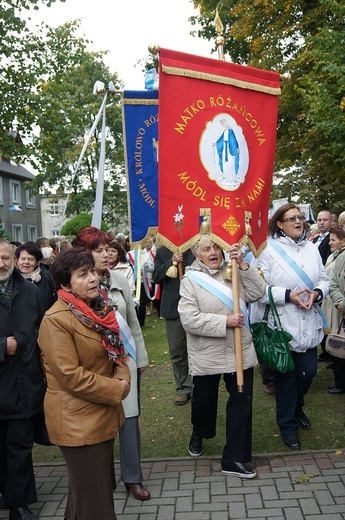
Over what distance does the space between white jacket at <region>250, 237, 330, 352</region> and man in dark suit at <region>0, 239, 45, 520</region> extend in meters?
2.04

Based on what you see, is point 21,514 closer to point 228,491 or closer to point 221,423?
point 228,491

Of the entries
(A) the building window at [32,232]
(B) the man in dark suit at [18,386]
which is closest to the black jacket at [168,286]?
(B) the man in dark suit at [18,386]

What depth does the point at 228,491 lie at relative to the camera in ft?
14.4

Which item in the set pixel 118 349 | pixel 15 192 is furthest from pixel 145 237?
pixel 15 192

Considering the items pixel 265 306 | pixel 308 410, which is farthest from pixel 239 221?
pixel 308 410

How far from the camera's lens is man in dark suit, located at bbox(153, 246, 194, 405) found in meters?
6.36

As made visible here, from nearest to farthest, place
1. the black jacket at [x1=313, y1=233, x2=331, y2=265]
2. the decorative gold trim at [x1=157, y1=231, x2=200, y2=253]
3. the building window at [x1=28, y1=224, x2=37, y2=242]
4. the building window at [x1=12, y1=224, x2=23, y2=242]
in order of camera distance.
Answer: the decorative gold trim at [x1=157, y1=231, x2=200, y2=253] → the black jacket at [x1=313, y1=233, x2=331, y2=265] → the building window at [x1=12, y1=224, x2=23, y2=242] → the building window at [x1=28, y1=224, x2=37, y2=242]

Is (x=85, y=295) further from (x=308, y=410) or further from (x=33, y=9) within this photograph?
(x=33, y=9)

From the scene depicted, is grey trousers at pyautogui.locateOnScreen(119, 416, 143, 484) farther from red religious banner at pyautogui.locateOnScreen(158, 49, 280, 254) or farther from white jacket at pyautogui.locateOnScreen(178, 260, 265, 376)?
red religious banner at pyautogui.locateOnScreen(158, 49, 280, 254)

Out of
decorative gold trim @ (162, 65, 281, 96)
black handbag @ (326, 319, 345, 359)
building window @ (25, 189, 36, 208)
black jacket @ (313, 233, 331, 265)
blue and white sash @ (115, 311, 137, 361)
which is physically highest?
decorative gold trim @ (162, 65, 281, 96)

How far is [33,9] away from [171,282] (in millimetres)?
13871

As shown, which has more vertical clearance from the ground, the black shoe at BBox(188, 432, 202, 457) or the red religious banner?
the red religious banner

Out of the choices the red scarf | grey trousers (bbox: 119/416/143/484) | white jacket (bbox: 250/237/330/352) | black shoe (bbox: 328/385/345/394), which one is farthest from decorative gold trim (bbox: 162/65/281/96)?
black shoe (bbox: 328/385/345/394)

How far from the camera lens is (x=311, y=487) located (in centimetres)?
436
